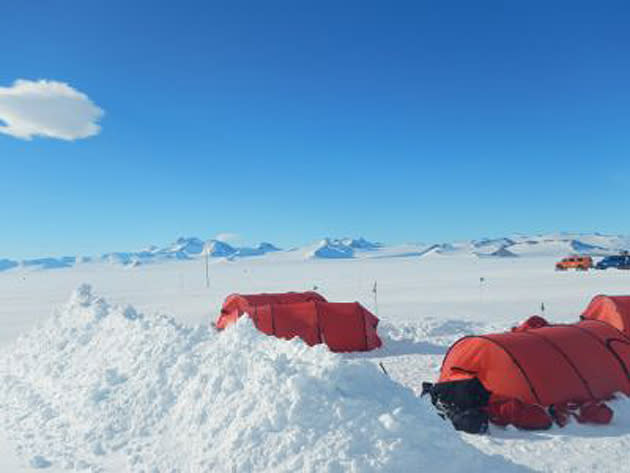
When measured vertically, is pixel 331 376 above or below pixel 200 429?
above

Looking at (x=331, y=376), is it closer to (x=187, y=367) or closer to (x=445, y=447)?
(x=445, y=447)

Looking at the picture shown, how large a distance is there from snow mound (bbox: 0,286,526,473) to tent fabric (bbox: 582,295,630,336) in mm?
8409

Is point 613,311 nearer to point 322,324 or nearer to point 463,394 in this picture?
point 322,324

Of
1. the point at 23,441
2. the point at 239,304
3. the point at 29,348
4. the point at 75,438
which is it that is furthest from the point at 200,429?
the point at 239,304

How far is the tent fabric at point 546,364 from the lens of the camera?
867cm

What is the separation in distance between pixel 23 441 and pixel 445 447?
222 inches

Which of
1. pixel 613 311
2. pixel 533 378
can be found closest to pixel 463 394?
pixel 533 378

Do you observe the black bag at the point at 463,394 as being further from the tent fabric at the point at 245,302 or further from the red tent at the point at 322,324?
the tent fabric at the point at 245,302

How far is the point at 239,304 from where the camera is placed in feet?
53.3

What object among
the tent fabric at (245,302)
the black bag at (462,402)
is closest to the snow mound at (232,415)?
the black bag at (462,402)

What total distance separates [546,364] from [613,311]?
19.0ft

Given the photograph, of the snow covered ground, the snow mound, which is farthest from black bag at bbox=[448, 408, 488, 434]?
the snow mound

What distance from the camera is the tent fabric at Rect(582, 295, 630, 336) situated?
13328 millimetres

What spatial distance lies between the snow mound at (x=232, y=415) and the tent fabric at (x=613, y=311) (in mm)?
8409
